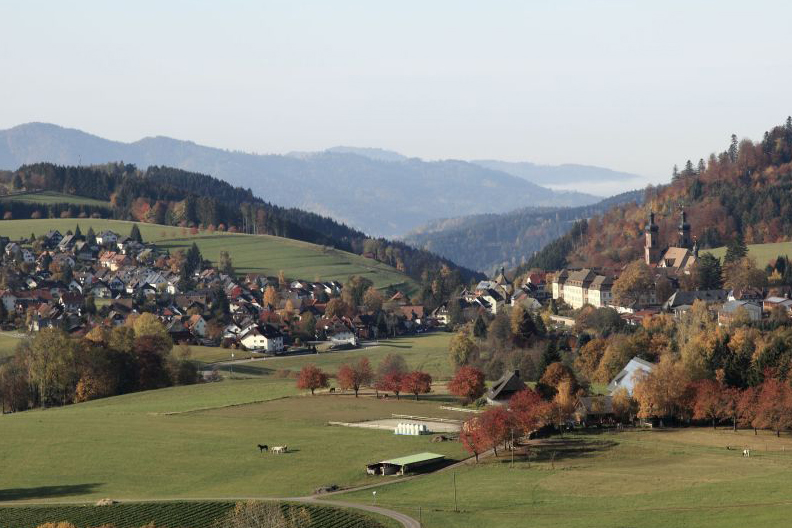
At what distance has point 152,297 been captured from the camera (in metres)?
157

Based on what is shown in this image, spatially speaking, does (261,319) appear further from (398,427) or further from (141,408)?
(398,427)

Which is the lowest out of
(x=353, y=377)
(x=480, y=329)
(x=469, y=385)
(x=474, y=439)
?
(x=474, y=439)

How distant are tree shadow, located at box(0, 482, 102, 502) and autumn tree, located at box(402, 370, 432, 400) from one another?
30.0 meters

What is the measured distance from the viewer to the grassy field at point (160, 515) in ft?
167

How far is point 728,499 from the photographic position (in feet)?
172

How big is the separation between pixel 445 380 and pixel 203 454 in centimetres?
3632

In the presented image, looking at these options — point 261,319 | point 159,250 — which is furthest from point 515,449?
point 159,250

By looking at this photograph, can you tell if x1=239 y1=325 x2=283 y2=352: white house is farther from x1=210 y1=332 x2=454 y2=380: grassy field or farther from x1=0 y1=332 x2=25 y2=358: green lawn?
x1=0 y1=332 x2=25 y2=358: green lawn

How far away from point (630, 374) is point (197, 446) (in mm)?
31932

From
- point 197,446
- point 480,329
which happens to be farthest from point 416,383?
point 480,329

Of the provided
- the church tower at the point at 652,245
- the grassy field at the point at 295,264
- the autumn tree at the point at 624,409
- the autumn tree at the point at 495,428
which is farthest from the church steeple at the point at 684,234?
the autumn tree at the point at 495,428

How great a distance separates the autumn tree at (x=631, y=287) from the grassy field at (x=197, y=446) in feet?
198

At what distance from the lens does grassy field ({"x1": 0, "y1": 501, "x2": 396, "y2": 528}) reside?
5084 centimetres

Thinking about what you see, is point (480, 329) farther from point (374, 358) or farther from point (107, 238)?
point (107, 238)
